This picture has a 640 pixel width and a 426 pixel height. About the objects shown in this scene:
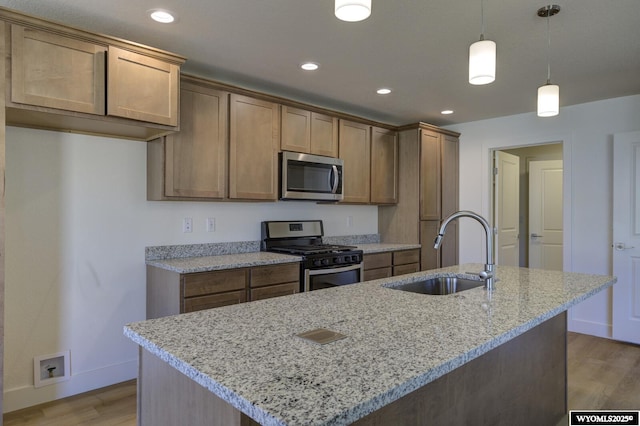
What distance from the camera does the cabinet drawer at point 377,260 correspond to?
382 centimetres

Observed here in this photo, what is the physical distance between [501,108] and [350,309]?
3.56m

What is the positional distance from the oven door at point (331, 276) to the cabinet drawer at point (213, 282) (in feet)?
1.90

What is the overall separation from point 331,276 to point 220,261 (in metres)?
0.97

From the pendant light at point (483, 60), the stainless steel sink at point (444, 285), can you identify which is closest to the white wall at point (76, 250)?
the stainless steel sink at point (444, 285)

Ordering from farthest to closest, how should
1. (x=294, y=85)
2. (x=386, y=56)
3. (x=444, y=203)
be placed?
(x=444, y=203) → (x=294, y=85) → (x=386, y=56)

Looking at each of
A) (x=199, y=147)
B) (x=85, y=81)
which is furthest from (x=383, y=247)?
(x=85, y=81)

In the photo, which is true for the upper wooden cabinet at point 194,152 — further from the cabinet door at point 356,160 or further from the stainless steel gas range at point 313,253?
the cabinet door at point 356,160

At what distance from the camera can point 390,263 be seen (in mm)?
4078

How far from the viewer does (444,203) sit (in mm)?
4730

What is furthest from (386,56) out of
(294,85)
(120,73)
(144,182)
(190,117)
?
(144,182)

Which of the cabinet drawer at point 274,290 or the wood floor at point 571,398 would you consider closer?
the wood floor at point 571,398

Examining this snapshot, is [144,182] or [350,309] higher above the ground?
[144,182]

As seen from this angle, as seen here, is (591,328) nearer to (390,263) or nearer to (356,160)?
(390,263)

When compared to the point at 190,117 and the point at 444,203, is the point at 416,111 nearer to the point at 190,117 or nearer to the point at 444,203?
the point at 444,203
